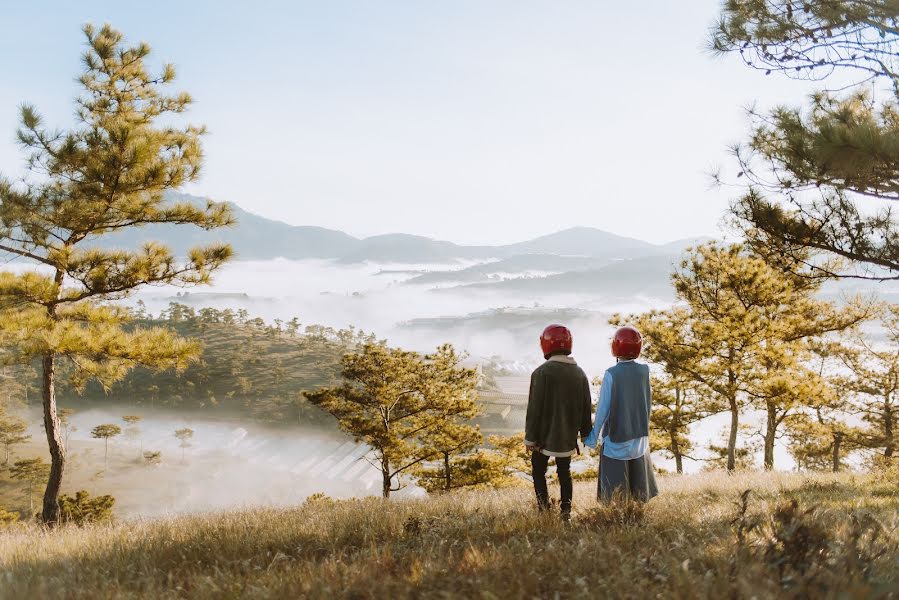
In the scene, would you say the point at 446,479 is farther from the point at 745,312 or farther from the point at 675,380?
the point at 745,312

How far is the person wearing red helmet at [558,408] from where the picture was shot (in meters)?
5.69

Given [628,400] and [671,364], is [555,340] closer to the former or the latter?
[628,400]

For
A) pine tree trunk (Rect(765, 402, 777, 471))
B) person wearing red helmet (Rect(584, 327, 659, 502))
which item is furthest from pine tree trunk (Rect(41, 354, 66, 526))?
pine tree trunk (Rect(765, 402, 777, 471))

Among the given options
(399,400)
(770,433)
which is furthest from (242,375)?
(770,433)

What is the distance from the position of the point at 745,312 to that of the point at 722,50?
8.39 meters

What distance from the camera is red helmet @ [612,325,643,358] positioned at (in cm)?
588

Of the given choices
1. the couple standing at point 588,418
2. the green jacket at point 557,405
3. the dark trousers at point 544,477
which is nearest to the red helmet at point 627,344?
the couple standing at point 588,418

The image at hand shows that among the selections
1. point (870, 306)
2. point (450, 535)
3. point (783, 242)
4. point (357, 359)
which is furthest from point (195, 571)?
point (870, 306)

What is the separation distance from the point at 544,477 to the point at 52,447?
39.3 feet

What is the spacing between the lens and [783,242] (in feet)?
29.1

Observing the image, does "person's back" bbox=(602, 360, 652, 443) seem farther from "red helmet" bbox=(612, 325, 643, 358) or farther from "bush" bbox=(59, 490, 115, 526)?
"bush" bbox=(59, 490, 115, 526)

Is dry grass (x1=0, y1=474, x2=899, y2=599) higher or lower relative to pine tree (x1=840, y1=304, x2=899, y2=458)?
higher

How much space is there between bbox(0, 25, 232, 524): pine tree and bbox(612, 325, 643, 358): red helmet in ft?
33.2

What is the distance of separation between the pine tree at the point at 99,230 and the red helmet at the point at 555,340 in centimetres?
953
